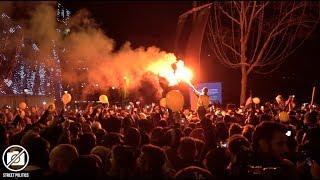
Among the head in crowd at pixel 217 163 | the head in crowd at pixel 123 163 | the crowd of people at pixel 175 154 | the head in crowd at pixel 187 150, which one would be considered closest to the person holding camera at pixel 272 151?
the crowd of people at pixel 175 154

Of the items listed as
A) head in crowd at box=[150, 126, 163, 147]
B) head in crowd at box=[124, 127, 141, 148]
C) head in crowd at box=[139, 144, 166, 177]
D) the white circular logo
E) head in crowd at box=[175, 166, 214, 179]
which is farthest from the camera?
head in crowd at box=[150, 126, 163, 147]

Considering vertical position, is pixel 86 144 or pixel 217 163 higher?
pixel 86 144

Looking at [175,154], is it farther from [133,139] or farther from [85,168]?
[85,168]

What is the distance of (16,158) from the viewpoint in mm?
5418

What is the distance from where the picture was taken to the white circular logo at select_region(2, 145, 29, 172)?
17.5 feet

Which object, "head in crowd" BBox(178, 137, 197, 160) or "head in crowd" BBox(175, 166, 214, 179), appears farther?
"head in crowd" BBox(178, 137, 197, 160)

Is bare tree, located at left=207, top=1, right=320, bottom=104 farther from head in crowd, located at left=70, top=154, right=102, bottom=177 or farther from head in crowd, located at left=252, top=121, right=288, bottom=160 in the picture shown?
head in crowd, located at left=70, top=154, right=102, bottom=177

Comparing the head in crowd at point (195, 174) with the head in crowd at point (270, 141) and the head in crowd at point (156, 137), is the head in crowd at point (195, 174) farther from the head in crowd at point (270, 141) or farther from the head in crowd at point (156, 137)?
the head in crowd at point (156, 137)

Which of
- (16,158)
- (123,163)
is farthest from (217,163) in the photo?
(16,158)

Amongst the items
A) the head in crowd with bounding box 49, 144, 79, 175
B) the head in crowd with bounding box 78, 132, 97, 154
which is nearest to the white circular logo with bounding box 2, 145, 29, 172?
the head in crowd with bounding box 49, 144, 79, 175

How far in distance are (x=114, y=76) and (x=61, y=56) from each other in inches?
110

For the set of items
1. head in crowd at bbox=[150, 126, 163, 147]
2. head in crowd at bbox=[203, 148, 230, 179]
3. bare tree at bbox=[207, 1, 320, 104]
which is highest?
bare tree at bbox=[207, 1, 320, 104]

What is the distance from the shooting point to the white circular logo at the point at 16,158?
532 cm

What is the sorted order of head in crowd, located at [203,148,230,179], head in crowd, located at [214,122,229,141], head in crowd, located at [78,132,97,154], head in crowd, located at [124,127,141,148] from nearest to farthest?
head in crowd, located at [203,148,230,179] → head in crowd, located at [124,127,141,148] → head in crowd, located at [78,132,97,154] → head in crowd, located at [214,122,229,141]
